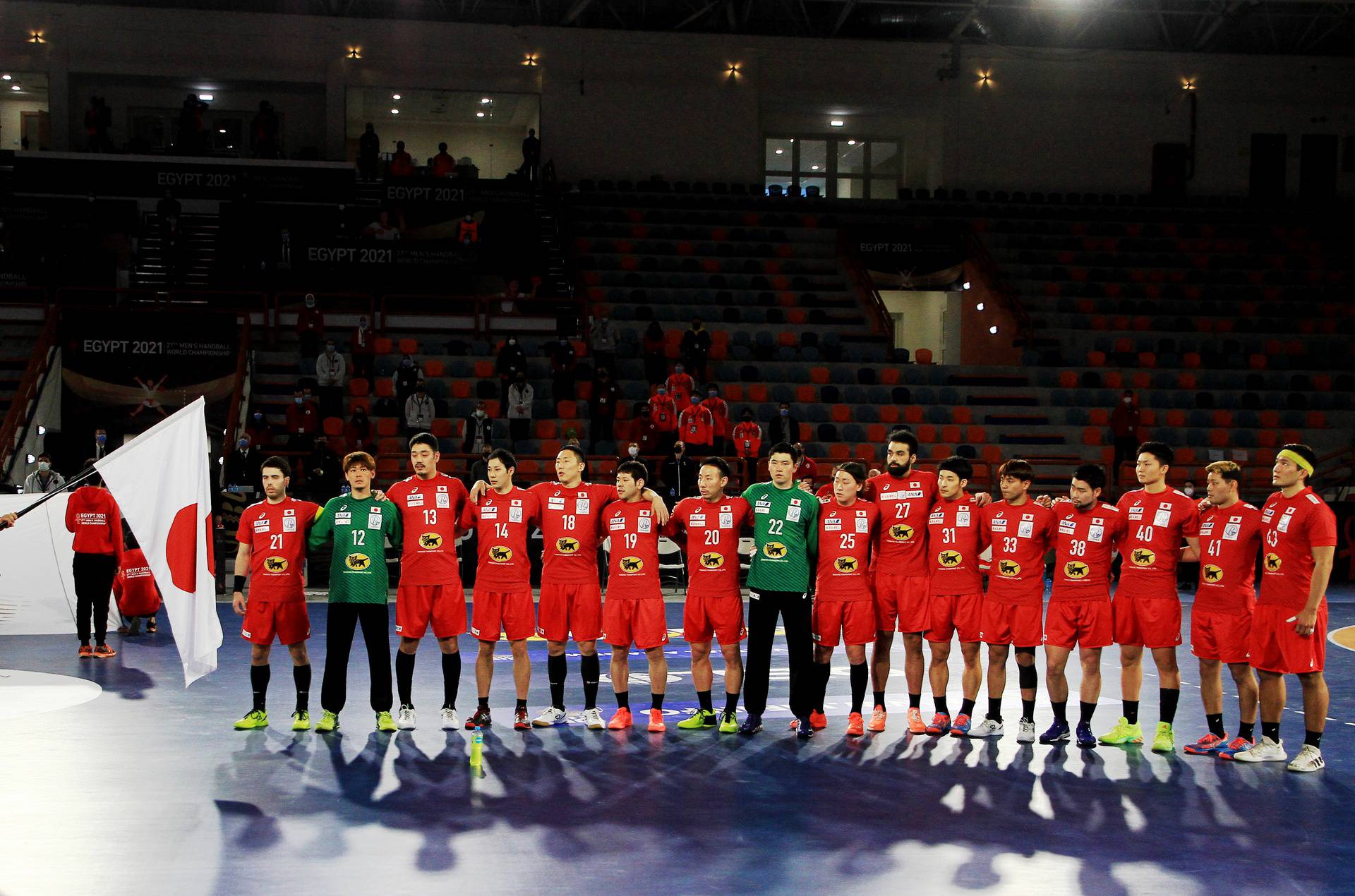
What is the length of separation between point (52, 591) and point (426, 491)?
6.40 meters

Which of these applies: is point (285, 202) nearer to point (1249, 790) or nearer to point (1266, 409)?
point (1266, 409)

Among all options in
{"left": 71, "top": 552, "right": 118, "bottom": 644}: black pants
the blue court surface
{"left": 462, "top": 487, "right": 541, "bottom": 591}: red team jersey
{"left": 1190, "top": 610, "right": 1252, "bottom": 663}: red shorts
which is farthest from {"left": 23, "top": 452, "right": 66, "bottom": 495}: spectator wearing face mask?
{"left": 1190, "top": 610, "right": 1252, "bottom": 663}: red shorts

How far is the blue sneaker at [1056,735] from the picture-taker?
27.4 ft

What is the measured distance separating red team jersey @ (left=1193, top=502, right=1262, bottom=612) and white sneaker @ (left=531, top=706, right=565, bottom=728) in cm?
436

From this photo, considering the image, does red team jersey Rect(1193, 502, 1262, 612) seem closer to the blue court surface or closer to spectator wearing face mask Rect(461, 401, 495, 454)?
the blue court surface

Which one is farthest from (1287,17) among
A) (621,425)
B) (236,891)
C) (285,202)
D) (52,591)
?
(236,891)

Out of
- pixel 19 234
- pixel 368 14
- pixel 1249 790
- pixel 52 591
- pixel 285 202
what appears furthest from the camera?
pixel 368 14

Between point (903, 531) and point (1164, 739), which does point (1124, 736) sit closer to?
point (1164, 739)

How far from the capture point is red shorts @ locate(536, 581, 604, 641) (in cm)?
871

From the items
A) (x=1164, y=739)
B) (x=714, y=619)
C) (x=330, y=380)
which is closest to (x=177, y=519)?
(x=714, y=619)

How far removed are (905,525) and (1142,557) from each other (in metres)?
1.58

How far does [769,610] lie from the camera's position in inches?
340

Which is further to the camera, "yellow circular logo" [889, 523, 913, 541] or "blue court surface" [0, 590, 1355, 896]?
"yellow circular logo" [889, 523, 913, 541]

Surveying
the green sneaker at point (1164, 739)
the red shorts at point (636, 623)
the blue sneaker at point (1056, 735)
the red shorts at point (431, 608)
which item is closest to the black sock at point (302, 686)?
→ the red shorts at point (431, 608)
